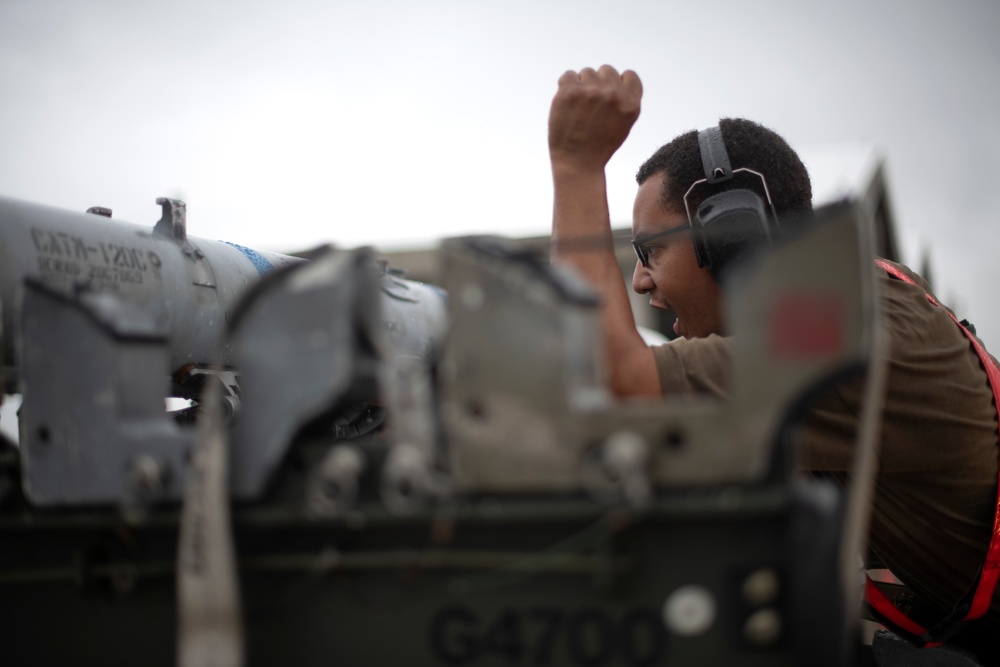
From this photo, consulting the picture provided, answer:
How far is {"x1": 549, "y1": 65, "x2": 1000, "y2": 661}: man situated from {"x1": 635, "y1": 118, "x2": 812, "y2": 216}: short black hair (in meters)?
0.09

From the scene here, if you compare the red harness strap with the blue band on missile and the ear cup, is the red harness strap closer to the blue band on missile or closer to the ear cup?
the ear cup

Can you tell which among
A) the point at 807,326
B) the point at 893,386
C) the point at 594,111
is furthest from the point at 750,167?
the point at 807,326

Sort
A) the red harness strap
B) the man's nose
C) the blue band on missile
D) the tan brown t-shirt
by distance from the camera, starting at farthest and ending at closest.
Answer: the blue band on missile, the man's nose, the red harness strap, the tan brown t-shirt

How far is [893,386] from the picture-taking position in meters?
1.96

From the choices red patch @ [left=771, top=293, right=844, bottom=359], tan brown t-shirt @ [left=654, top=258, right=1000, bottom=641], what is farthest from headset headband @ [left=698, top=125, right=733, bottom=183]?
red patch @ [left=771, top=293, right=844, bottom=359]

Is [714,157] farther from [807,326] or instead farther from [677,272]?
[807,326]

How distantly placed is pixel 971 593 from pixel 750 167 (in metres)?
1.22

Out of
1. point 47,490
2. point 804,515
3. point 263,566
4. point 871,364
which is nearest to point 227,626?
point 263,566

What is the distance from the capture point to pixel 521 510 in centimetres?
119

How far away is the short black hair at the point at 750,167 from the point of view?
2.38 metres

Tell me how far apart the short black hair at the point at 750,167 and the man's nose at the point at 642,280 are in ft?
0.73

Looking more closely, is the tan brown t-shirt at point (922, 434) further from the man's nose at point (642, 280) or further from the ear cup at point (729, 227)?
the man's nose at point (642, 280)

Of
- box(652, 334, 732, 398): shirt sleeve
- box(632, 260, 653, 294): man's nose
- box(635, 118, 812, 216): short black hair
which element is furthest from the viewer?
box(632, 260, 653, 294): man's nose

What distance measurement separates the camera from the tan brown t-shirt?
1905 mm
